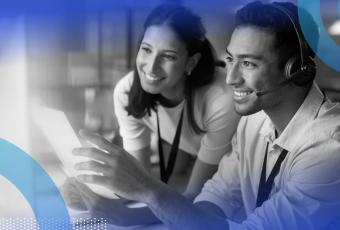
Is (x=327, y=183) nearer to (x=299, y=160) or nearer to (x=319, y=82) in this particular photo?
(x=299, y=160)

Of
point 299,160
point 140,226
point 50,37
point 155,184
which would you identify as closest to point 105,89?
point 50,37

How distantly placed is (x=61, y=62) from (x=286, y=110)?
0.70m

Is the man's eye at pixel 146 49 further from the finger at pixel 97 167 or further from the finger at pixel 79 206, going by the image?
the finger at pixel 79 206

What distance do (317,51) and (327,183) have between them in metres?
0.41

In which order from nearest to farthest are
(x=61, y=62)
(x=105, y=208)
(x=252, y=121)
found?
(x=61, y=62) < (x=105, y=208) < (x=252, y=121)

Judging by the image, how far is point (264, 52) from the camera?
105 cm

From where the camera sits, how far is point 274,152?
1.16 metres

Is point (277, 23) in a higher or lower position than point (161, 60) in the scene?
higher

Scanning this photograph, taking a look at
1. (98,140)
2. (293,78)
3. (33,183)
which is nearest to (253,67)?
(293,78)

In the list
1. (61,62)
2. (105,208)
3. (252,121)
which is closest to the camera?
(61,62)

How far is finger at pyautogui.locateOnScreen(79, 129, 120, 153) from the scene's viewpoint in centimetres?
102

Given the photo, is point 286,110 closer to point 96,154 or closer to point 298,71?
point 298,71

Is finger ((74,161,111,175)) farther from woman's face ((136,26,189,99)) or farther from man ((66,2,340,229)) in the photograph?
woman's face ((136,26,189,99))

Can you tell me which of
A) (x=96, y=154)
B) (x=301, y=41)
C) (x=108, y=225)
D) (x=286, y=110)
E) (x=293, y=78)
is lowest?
(x=108, y=225)
